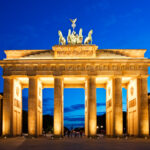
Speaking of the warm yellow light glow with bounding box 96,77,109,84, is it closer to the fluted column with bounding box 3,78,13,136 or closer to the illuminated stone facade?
the illuminated stone facade

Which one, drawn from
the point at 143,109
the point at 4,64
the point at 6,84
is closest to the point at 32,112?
the point at 6,84

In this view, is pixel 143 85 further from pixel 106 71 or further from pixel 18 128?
pixel 18 128

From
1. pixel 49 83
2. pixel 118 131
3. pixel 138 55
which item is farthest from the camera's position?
pixel 49 83

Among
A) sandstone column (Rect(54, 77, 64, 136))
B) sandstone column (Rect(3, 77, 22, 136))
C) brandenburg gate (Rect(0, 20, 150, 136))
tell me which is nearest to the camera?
sandstone column (Rect(54, 77, 64, 136))

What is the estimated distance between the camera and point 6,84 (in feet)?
199

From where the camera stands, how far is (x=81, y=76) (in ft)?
200

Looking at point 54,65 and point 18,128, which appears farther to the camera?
point 18,128

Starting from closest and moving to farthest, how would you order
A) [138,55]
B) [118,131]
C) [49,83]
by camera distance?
[118,131] < [138,55] < [49,83]

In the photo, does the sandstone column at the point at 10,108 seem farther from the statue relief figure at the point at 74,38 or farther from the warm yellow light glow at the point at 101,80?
the warm yellow light glow at the point at 101,80

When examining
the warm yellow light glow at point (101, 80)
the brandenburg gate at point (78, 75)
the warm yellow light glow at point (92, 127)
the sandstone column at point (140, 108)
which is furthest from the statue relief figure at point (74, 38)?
the warm yellow light glow at point (92, 127)

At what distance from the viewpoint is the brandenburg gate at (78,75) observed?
5909 cm

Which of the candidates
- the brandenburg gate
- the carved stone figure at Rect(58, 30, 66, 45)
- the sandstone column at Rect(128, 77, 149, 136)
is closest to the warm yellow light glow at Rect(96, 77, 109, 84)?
the brandenburg gate

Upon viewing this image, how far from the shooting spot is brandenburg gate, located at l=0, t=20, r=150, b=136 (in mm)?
59094

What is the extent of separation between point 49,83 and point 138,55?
75.3 ft
